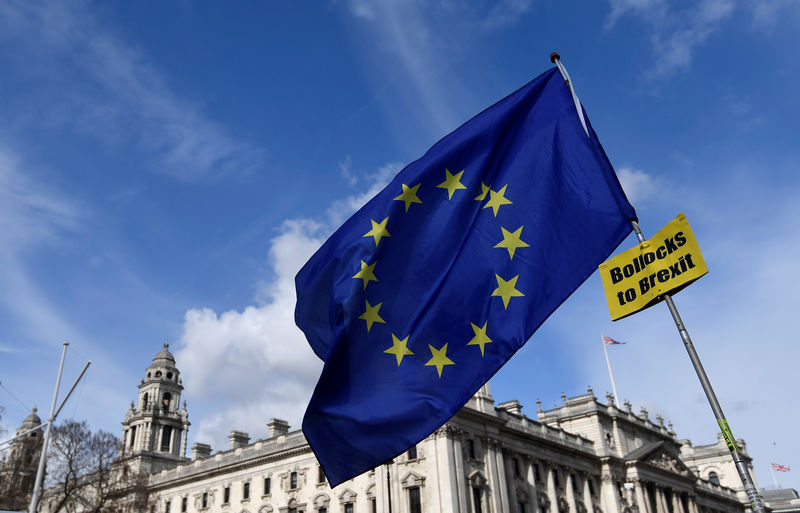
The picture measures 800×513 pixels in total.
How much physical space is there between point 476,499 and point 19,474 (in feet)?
136

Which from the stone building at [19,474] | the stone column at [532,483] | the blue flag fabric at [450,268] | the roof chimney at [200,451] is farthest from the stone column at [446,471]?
the blue flag fabric at [450,268]

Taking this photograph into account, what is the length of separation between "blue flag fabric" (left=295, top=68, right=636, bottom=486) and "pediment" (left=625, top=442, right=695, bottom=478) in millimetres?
67684

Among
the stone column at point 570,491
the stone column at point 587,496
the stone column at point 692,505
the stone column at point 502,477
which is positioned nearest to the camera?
the stone column at point 502,477

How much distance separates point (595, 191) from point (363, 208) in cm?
392

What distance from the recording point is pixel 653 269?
9.01m

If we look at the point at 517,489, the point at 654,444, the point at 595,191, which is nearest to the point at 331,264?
the point at 595,191

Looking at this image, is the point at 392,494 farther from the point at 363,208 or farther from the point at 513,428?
the point at 363,208

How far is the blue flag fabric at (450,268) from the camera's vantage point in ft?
32.3

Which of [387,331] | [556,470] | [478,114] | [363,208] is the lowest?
[387,331]

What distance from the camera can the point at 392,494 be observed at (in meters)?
50.2

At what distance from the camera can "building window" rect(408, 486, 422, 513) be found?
161 ft

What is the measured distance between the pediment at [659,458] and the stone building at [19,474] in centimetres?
5656

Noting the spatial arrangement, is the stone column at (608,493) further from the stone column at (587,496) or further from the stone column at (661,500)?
the stone column at (661,500)

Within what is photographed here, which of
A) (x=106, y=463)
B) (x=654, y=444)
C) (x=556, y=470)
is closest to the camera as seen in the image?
(x=106, y=463)
